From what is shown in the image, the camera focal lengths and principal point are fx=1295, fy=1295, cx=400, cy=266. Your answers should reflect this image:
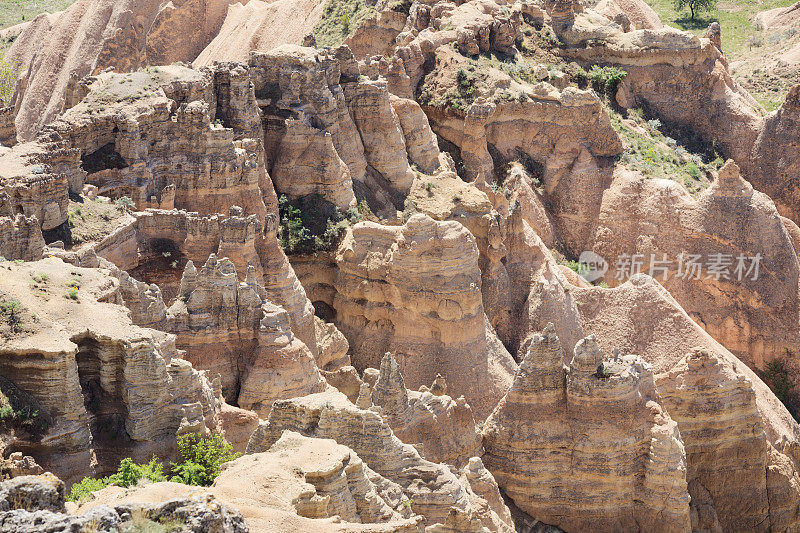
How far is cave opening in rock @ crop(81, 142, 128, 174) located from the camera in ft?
145

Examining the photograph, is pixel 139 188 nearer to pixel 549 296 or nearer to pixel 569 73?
pixel 549 296

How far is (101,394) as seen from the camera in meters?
29.8

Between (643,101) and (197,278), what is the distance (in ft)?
145

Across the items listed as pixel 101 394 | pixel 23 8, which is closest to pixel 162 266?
pixel 101 394

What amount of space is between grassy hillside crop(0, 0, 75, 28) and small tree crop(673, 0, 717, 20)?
49859 millimetres

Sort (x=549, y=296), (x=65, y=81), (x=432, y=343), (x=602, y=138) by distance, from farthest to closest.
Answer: (x=65, y=81), (x=602, y=138), (x=549, y=296), (x=432, y=343)

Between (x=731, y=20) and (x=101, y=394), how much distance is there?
89.4m

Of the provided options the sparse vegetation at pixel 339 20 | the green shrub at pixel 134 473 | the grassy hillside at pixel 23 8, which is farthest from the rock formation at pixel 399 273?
the grassy hillside at pixel 23 8

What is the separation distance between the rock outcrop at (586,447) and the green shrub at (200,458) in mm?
11209

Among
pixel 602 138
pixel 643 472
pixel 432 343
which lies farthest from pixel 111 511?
pixel 602 138

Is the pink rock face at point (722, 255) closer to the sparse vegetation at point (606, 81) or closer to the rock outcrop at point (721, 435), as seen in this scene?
the sparse vegetation at point (606, 81)

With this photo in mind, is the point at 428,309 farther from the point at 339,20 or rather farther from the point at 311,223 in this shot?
the point at 339,20

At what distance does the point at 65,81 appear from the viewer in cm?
7444

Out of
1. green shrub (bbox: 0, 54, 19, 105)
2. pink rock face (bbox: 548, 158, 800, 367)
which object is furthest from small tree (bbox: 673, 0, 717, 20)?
green shrub (bbox: 0, 54, 19, 105)
